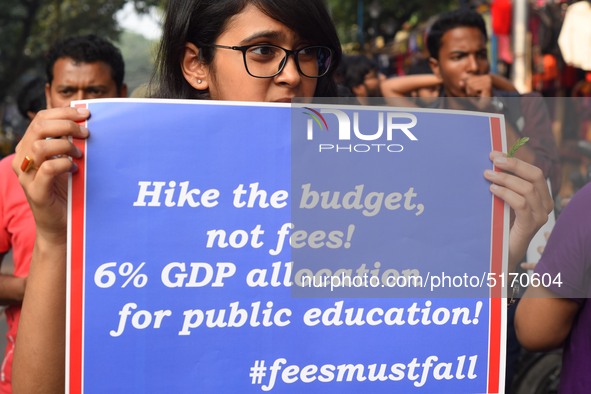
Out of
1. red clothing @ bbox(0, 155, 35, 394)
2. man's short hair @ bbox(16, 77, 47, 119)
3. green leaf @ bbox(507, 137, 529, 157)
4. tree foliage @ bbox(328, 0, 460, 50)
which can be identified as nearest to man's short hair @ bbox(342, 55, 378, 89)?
man's short hair @ bbox(16, 77, 47, 119)

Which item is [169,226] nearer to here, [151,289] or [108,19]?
[151,289]

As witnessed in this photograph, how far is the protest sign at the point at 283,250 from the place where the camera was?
1.51m

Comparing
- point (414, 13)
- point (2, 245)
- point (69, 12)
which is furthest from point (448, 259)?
point (414, 13)

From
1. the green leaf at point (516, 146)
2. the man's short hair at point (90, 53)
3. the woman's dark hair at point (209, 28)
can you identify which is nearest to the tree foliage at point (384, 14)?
the man's short hair at point (90, 53)

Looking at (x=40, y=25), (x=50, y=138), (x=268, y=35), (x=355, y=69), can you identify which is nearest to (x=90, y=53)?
(x=268, y=35)

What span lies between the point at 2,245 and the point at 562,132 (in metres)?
1.76

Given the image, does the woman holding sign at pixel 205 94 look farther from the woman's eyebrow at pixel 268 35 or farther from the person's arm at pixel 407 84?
the person's arm at pixel 407 84

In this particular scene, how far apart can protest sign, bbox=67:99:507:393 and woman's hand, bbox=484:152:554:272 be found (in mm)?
30

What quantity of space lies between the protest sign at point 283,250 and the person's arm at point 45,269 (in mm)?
46

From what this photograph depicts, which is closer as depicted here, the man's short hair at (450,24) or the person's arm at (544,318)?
the person's arm at (544,318)

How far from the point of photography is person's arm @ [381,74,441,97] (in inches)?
211

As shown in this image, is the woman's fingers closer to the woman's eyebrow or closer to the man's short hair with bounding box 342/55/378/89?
the woman's eyebrow

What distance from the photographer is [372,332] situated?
1562 mm

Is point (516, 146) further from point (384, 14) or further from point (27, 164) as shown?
point (384, 14)
